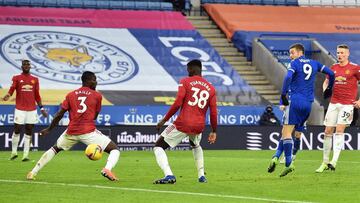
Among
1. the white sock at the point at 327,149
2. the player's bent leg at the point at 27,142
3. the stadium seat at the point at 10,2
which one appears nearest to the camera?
the white sock at the point at 327,149

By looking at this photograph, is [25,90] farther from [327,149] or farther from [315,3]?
[315,3]

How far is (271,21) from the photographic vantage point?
1745 inches

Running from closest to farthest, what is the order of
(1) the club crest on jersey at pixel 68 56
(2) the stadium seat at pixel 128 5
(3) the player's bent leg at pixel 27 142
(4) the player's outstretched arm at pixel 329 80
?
A: 1. (4) the player's outstretched arm at pixel 329 80
2. (3) the player's bent leg at pixel 27 142
3. (1) the club crest on jersey at pixel 68 56
4. (2) the stadium seat at pixel 128 5

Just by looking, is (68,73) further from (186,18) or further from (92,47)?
(186,18)

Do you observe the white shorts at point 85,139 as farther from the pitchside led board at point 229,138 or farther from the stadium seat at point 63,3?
the stadium seat at point 63,3

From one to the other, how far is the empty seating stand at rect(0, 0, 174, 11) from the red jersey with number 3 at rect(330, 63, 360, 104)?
77.5 ft

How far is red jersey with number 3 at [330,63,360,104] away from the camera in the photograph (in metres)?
20.8

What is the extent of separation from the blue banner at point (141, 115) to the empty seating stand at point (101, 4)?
9.88m

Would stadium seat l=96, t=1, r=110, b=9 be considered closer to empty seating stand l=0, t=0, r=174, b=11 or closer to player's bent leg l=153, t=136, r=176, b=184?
empty seating stand l=0, t=0, r=174, b=11

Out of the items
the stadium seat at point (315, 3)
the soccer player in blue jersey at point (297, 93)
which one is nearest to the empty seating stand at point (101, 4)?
the stadium seat at point (315, 3)

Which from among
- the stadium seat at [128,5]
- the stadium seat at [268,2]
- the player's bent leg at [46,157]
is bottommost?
the stadium seat at [268,2]

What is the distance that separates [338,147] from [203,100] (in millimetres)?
5048

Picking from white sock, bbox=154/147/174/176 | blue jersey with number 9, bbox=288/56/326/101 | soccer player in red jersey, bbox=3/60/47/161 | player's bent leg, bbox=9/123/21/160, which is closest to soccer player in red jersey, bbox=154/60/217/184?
white sock, bbox=154/147/174/176

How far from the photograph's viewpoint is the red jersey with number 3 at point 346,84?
20.8m
